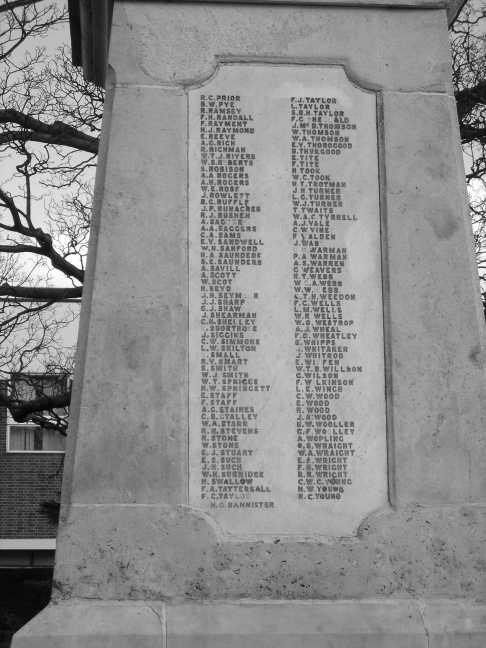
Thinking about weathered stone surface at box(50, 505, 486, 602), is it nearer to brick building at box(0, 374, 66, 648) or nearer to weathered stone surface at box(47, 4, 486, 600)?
weathered stone surface at box(47, 4, 486, 600)

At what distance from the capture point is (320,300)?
5.48m

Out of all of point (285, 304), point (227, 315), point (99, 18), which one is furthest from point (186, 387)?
point (99, 18)

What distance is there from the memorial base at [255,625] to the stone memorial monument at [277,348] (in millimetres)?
13

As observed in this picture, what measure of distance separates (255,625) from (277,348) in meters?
1.40

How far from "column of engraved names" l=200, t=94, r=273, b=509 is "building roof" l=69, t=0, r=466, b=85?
0.82 m

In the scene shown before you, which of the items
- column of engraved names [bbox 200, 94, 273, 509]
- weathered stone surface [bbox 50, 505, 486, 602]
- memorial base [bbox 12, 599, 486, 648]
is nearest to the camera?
memorial base [bbox 12, 599, 486, 648]

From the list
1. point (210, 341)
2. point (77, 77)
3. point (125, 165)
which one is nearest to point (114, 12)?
point (125, 165)

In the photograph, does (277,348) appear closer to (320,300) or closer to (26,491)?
(320,300)

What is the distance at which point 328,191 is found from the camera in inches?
221

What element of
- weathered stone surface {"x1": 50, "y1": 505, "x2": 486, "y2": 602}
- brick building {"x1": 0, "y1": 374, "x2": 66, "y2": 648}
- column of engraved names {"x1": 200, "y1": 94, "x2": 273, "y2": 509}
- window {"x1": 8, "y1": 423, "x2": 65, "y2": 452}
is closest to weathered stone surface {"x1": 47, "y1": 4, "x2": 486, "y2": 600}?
weathered stone surface {"x1": 50, "y1": 505, "x2": 486, "y2": 602}

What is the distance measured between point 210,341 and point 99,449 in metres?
0.80

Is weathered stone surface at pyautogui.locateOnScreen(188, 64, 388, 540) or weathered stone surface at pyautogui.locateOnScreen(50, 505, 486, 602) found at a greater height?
weathered stone surface at pyautogui.locateOnScreen(188, 64, 388, 540)

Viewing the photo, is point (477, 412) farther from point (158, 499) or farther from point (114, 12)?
point (114, 12)

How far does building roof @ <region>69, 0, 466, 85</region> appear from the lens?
5.78 metres
